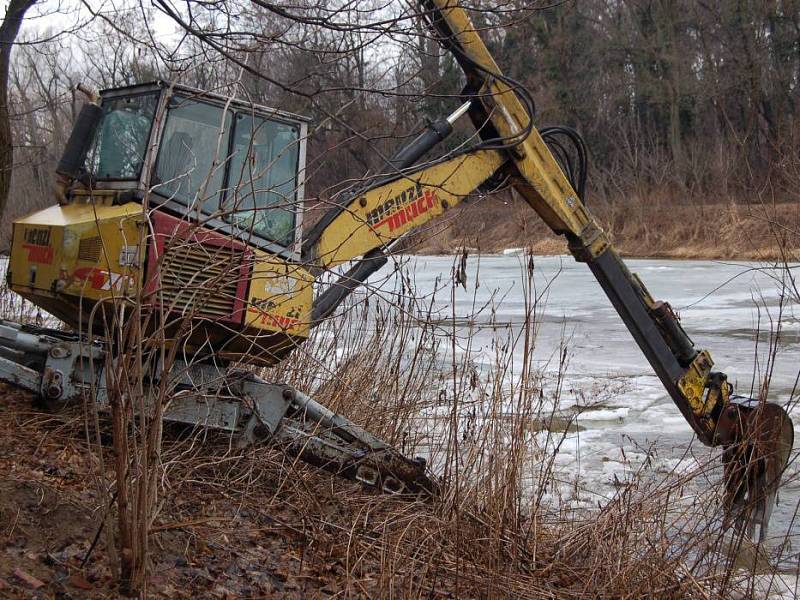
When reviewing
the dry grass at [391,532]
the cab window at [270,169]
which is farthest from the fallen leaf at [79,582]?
the cab window at [270,169]

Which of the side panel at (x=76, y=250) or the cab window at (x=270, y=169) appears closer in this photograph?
the side panel at (x=76, y=250)

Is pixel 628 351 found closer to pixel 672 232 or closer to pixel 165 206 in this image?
pixel 165 206

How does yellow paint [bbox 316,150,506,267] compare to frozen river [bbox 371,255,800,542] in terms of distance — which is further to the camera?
frozen river [bbox 371,255,800,542]


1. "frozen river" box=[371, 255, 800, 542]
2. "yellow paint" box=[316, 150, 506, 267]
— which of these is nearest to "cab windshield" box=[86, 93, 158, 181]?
"yellow paint" box=[316, 150, 506, 267]

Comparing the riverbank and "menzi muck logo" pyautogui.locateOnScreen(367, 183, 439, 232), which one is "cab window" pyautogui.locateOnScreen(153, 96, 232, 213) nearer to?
"menzi muck logo" pyautogui.locateOnScreen(367, 183, 439, 232)

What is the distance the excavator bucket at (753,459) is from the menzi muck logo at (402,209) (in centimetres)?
244

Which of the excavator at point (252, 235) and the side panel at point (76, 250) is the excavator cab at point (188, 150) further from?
the side panel at point (76, 250)

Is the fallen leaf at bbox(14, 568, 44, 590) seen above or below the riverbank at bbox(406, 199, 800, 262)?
below

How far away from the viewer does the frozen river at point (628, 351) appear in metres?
6.86

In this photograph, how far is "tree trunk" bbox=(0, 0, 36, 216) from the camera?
7.60 metres

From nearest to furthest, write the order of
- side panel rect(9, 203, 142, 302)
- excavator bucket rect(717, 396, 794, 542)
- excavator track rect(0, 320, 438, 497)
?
1. excavator bucket rect(717, 396, 794, 542)
2. side panel rect(9, 203, 142, 302)
3. excavator track rect(0, 320, 438, 497)

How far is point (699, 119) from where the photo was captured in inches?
1448

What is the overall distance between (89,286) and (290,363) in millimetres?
2625

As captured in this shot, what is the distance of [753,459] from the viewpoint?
17.1 feet
